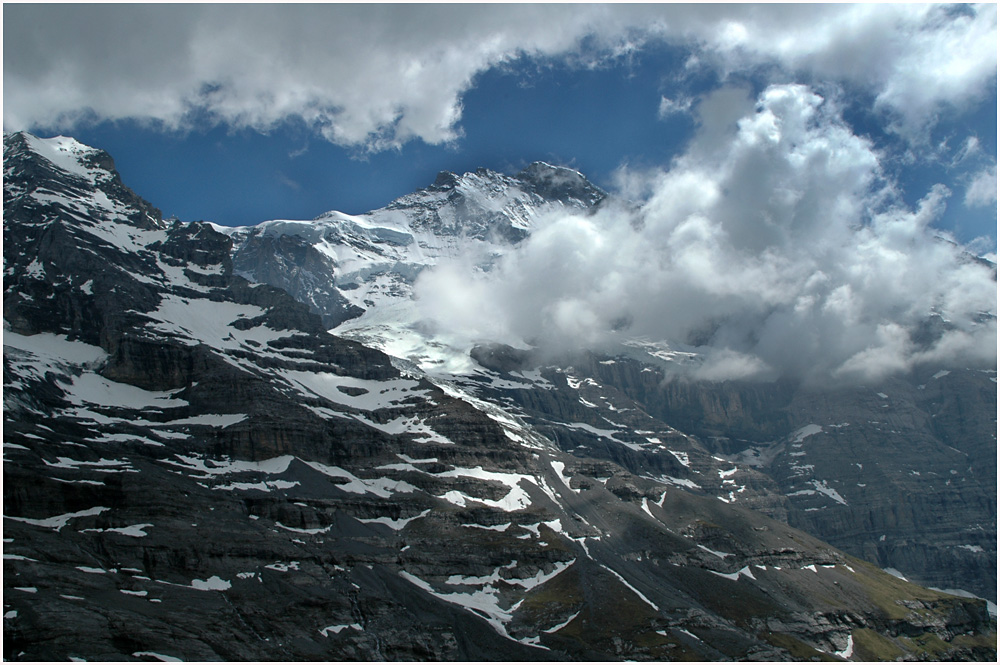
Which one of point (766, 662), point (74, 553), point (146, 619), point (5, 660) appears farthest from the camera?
point (766, 662)

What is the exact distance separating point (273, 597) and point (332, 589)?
1499 cm

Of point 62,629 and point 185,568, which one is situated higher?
point 185,568

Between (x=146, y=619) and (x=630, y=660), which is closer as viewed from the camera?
(x=146, y=619)

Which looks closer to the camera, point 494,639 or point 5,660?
point 5,660

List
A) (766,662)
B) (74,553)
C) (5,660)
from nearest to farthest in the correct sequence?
1. (5,660)
2. (74,553)
3. (766,662)

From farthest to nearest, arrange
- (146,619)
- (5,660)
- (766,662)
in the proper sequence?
(766,662) → (146,619) → (5,660)

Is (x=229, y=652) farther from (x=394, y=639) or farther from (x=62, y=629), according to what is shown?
(x=394, y=639)

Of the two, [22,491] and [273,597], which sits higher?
[22,491]

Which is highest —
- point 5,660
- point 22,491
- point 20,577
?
point 22,491

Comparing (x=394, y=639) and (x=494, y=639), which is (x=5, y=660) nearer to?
(x=394, y=639)

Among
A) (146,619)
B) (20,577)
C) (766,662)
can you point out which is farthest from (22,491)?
(766,662)

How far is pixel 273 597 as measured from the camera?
180 metres

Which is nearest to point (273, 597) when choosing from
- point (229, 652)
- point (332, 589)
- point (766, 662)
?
point (332, 589)

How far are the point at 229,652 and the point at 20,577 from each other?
38.5 meters
